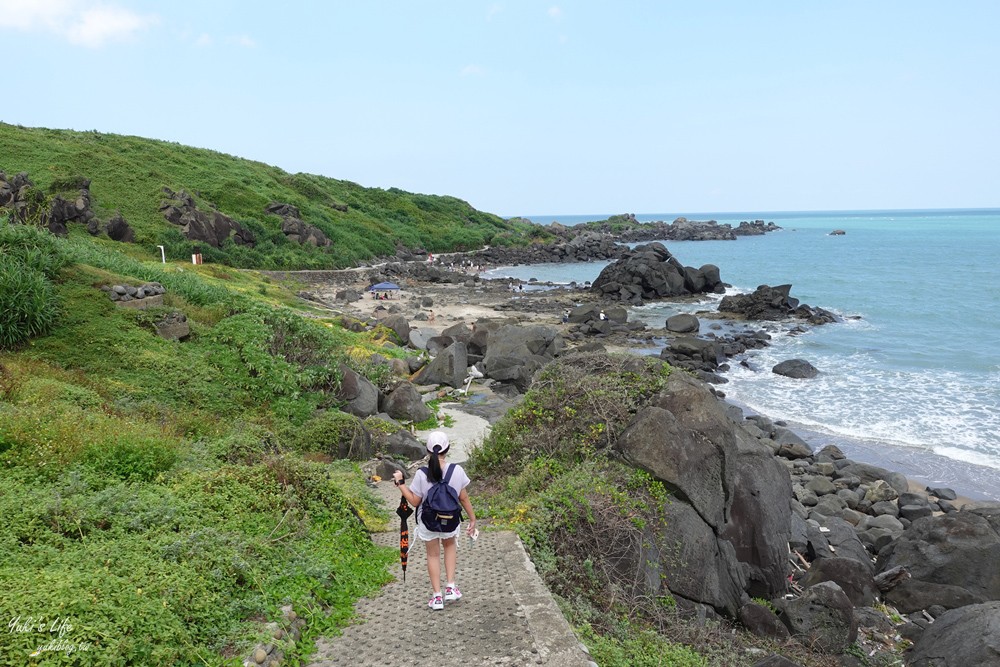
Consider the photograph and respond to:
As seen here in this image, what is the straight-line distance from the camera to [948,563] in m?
10.9

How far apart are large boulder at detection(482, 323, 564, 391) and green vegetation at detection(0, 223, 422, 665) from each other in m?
8.18

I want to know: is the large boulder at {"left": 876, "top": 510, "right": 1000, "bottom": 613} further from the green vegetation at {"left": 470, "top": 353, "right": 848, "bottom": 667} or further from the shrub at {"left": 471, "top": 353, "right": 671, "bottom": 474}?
the shrub at {"left": 471, "top": 353, "right": 671, "bottom": 474}

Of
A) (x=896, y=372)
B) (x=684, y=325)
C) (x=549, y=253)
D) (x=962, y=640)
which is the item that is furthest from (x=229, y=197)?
(x=962, y=640)

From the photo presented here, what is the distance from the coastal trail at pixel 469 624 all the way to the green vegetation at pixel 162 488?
11.5 inches

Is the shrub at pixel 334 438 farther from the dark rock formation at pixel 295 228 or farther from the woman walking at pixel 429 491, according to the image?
the dark rock formation at pixel 295 228

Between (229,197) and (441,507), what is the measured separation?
59193mm

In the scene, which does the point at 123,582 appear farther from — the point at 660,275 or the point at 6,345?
the point at 660,275

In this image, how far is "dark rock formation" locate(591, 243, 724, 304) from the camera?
4791 centimetres

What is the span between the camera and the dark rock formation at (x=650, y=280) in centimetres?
4791

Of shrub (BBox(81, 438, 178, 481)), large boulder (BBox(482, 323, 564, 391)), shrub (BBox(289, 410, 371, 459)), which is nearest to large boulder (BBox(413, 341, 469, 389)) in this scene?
large boulder (BBox(482, 323, 564, 391))

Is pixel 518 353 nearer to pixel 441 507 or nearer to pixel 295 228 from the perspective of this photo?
pixel 441 507

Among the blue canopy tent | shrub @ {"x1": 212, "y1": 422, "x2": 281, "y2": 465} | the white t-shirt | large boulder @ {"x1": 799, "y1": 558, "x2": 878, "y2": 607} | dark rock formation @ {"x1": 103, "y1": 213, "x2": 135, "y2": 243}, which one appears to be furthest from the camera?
the blue canopy tent

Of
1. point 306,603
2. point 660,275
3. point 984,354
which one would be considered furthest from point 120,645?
point 660,275

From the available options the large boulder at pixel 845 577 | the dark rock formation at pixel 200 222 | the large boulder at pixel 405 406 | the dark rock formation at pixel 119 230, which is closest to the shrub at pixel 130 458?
the large boulder at pixel 405 406
